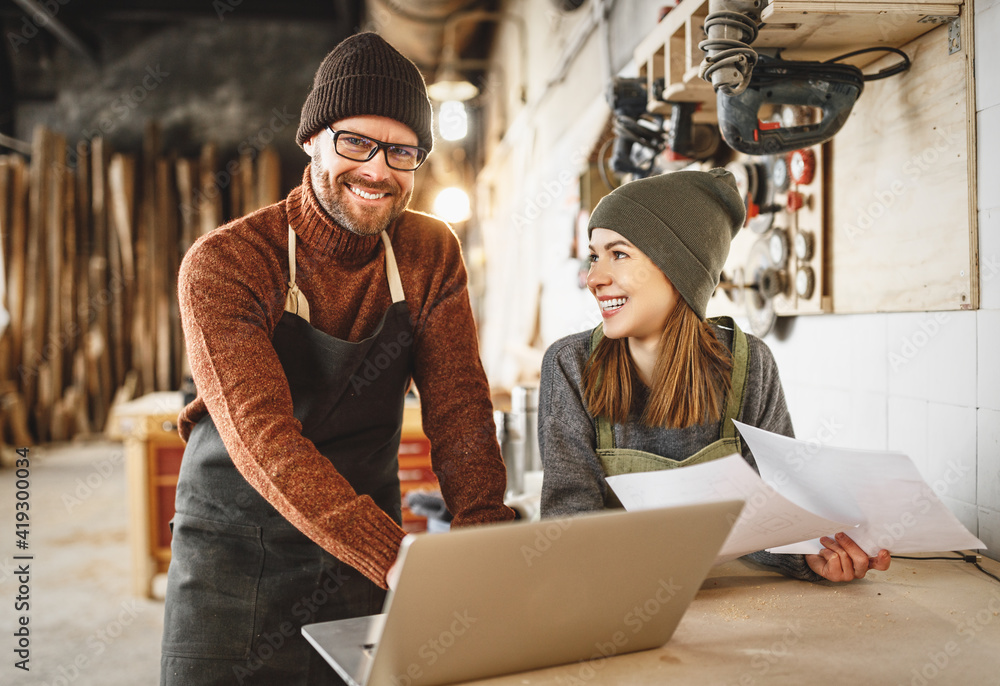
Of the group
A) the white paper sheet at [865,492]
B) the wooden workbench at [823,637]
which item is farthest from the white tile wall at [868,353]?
the white paper sheet at [865,492]

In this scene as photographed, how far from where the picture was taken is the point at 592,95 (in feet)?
13.0

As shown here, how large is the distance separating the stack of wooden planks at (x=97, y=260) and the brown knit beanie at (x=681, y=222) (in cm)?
666

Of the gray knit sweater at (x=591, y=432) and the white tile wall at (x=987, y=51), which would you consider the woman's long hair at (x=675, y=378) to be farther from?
the white tile wall at (x=987, y=51)

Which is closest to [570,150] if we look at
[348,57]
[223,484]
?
[348,57]

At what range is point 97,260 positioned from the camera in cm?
767

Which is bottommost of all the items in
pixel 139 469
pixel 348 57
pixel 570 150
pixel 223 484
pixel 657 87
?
pixel 139 469

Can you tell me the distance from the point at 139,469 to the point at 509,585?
3.33m

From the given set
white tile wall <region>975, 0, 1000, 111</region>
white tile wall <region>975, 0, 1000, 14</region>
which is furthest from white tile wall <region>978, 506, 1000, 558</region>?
white tile wall <region>975, 0, 1000, 14</region>

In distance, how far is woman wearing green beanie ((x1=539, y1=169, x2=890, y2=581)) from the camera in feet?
4.72

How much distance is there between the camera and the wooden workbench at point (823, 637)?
0.92 meters

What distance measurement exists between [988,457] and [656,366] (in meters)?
0.64

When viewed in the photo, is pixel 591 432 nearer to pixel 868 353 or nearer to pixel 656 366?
pixel 656 366

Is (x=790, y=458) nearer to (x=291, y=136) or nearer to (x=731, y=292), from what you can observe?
(x=731, y=292)

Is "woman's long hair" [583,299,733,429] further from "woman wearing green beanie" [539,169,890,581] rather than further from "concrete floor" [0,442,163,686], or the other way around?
"concrete floor" [0,442,163,686]
